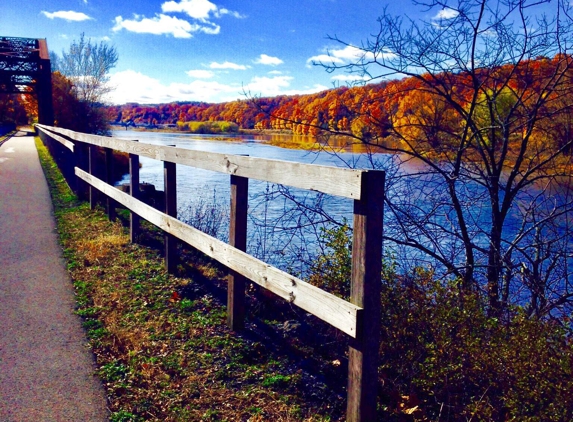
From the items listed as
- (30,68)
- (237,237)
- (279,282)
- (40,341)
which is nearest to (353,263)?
(279,282)

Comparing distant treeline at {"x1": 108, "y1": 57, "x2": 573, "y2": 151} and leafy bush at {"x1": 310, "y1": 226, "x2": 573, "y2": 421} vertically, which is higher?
distant treeline at {"x1": 108, "y1": 57, "x2": 573, "y2": 151}

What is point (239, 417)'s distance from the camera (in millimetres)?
3168

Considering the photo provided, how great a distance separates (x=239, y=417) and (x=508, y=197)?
4.19 metres

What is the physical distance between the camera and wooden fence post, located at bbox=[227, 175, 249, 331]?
4.27 meters

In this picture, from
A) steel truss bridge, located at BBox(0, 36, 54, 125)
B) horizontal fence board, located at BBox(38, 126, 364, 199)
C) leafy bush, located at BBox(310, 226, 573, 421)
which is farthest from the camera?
steel truss bridge, located at BBox(0, 36, 54, 125)

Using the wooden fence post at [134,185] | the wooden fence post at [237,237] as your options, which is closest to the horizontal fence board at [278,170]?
the wooden fence post at [237,237]

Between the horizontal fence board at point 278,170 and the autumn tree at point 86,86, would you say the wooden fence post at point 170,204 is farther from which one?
the autumn tree at point 86,86

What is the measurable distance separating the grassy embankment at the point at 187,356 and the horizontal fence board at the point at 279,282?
22.9 inches

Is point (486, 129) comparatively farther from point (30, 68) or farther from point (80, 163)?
point (30, 68)

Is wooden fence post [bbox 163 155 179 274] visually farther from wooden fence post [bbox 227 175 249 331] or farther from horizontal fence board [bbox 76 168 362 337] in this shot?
wooden fence post [bbox 227 175 249 331]

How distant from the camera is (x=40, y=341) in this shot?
4.08 meters

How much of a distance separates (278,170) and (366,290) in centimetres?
112

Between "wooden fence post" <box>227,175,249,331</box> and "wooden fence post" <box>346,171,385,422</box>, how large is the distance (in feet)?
5.11

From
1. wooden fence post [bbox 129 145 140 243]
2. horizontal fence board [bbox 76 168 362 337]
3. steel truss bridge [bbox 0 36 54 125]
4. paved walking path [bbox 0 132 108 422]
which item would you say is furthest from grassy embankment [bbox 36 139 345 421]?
steel truss bridge [bbox 0 36 54 125]
